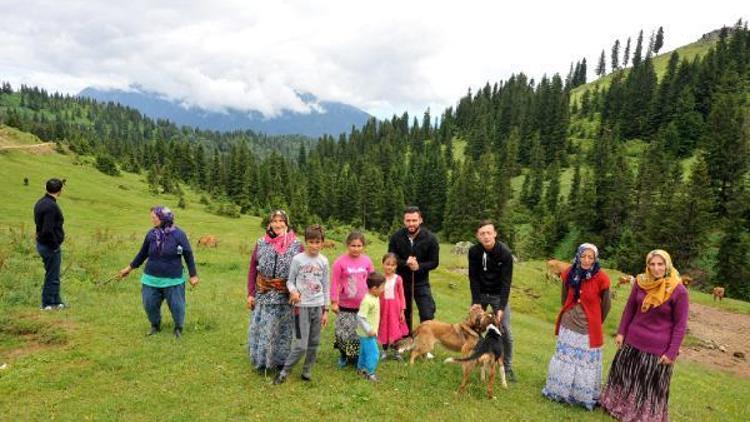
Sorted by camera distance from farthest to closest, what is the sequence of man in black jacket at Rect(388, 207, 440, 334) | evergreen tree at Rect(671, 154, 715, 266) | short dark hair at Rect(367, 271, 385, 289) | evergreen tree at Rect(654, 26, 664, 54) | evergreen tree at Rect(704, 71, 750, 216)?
evergreen tree at Rect(654, 26, 664, 54), evergreen tree at Rect(704, 71, 750, 216), evergreen tree at Rect(671, 154, 715, 266), man in black jacket at Rect(388, 207, 440, 334), short dark hair at Rect(367, 271, 385, 289)

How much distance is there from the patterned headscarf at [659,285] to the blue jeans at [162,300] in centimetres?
945

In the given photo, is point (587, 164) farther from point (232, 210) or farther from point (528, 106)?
point (232, 210)

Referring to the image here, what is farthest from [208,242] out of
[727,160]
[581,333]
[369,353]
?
[727,160]

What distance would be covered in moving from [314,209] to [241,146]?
2252 cm

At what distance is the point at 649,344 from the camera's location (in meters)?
7.27

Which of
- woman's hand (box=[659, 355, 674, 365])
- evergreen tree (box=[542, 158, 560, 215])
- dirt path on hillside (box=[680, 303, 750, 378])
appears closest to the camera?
woman's hand (box=[659, 355, 674, 365])

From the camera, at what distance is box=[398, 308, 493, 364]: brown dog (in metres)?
7.86

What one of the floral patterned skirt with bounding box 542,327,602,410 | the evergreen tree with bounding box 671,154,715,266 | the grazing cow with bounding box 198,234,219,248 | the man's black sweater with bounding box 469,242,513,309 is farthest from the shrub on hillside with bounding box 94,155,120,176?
the evergreen tree with bounding box 671,154,715,266

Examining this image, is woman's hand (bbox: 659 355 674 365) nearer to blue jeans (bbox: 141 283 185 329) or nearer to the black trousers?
the black trousers

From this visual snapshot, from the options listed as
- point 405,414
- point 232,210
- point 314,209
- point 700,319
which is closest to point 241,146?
point 314,209

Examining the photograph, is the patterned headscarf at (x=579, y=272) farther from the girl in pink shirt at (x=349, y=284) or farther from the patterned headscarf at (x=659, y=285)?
the girl in pink shirt at (x=349, y=284)

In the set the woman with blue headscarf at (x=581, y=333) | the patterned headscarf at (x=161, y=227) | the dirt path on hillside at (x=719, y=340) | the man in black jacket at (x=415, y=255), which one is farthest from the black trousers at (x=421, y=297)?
the dirt path on hillside at (x=719, y=340)

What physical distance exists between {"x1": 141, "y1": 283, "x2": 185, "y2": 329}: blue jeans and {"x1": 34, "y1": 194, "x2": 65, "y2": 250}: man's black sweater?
2.94 metres

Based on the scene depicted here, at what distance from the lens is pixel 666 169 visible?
219 ft
